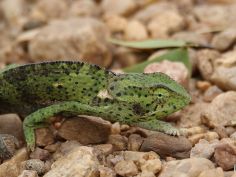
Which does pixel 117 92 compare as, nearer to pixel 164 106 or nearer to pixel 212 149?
pixel 164 106

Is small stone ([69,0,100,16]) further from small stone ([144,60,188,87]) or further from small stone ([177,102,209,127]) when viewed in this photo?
small stone ([177,102,209,127])

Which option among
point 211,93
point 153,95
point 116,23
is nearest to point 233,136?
point 153,95

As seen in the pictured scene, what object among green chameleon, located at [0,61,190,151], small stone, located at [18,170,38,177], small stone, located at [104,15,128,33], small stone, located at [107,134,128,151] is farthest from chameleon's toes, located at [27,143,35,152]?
small stone, located at [104,15,128,33]

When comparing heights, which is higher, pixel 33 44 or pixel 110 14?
pixel 110 14

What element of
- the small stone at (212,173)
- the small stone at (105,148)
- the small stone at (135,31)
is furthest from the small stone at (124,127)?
the small stone at (135,31)

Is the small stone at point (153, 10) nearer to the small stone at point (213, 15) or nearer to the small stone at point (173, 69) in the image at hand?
the small stone at point (213, 15)

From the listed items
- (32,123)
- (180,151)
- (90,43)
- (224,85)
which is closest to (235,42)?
(224,85)
